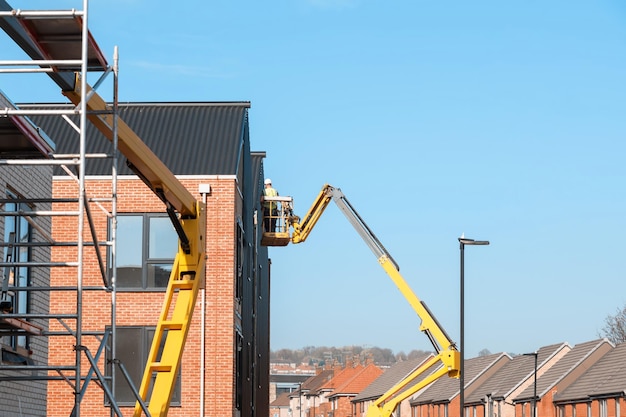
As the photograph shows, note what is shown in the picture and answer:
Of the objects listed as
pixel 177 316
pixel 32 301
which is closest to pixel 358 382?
pixel 32 301

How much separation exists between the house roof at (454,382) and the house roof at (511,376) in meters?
1.96

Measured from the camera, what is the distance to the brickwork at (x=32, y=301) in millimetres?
15953

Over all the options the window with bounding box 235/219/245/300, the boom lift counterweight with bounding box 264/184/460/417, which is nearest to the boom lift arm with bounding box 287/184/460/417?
the boom lift counterweight with bounding box 264/184/460/417

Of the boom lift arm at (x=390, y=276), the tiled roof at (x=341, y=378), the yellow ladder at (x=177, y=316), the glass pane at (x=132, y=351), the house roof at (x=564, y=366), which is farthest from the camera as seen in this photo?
the tiled roof at (x=341, y=378)

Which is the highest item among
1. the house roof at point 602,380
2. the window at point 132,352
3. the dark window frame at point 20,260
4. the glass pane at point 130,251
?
the glass pane at point 130,251

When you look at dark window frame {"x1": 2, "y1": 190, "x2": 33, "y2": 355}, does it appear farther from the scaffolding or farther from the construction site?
the scaffolding

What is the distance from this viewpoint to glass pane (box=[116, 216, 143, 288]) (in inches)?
1099

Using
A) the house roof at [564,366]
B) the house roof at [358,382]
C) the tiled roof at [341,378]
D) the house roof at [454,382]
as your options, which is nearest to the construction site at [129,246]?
the house roof at [564,366]

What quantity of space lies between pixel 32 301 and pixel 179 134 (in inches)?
511

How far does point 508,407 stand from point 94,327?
51379 mm

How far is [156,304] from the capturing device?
90.6ft

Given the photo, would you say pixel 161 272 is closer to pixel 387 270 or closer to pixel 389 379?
pixel 387 270

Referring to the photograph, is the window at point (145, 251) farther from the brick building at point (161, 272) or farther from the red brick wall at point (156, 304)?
the red brick wall at point (156, 304)

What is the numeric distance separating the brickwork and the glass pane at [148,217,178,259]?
8851 millimetres
